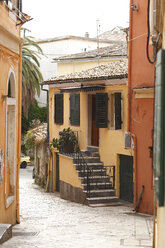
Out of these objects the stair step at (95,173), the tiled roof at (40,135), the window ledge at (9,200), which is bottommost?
the stair step at (95,173)

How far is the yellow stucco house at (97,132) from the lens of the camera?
21875 millimetres

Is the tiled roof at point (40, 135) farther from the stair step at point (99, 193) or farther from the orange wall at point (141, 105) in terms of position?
the orange wall at point (141, 105)

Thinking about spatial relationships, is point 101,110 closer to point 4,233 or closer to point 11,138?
point 11,138

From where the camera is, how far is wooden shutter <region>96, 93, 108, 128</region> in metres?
23.0

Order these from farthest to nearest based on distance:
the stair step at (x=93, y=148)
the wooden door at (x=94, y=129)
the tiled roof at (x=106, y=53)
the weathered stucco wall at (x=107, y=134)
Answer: the tiled roof at (x=106, y=53) → the wooden door at (x=94, y=129) → the stair step at (x=93, y=148) → the weathered stucco wall at (x=107, y=134)

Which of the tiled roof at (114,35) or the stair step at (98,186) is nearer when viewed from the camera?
the stair step at (98,186)

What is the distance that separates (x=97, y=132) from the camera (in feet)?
82.6

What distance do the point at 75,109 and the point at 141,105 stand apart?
755cm

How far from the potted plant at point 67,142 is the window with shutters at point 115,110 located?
3.41 metres

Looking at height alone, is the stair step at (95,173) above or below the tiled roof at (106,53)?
below

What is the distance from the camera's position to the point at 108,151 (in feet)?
76.2

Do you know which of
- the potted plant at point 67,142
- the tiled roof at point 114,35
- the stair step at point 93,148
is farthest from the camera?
the tiled roof at point 114,35

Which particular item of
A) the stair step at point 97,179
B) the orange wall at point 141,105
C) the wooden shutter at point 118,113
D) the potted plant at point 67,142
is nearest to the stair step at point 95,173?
the stair step at point 97,179

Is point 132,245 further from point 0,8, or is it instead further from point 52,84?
point 52,84
